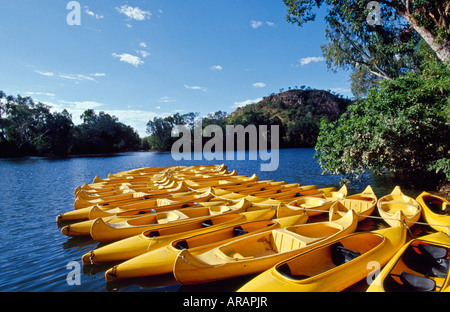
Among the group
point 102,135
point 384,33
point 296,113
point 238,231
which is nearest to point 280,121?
point 296,113

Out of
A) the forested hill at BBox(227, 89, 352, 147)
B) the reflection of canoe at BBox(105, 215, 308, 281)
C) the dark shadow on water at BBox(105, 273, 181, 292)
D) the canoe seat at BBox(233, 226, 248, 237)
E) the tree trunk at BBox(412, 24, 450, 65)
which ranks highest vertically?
the forested hill at BBox(227, 89, 352, 147)

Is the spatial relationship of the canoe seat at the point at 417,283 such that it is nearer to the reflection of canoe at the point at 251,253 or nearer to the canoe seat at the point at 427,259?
the canoe seat at the point at 427,259

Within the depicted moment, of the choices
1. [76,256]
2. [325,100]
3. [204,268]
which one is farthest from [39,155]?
[325,100]

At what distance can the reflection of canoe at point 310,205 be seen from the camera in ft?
31.2

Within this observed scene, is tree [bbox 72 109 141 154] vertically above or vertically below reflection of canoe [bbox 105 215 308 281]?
above

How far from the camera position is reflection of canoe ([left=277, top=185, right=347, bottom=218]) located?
950 cm

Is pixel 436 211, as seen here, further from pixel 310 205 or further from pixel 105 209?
pixel 105 209

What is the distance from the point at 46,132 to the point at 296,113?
10581cm

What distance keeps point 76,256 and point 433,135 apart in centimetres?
1742

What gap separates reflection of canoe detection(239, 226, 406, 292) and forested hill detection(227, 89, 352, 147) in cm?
7787

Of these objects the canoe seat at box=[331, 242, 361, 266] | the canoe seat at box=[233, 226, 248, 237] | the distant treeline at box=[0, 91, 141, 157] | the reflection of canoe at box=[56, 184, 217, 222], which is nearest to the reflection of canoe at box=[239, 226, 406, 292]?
the canoe seat at box=[331, 242, 361, 266]

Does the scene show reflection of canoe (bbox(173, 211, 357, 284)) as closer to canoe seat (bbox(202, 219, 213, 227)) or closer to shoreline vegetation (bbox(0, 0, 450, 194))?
canoe seat (bbox(202, 219, 213, 227))
